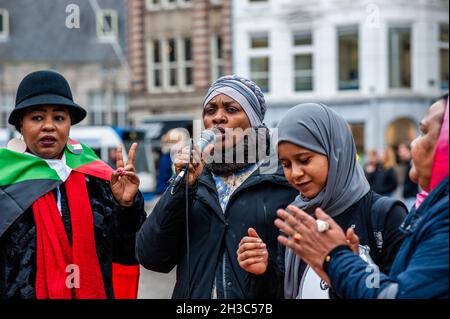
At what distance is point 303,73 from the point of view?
24344mm

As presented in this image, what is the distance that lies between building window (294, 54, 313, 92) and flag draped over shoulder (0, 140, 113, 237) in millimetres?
21314

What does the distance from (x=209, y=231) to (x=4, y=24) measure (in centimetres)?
2694

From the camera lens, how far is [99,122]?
1137 inches

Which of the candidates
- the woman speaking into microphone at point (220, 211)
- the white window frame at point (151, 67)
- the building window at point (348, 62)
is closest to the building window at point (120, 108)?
the white window frame at point (151, 67)

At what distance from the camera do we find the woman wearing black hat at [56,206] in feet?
10.0

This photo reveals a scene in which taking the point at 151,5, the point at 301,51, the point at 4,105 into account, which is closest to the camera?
the point at 301,51

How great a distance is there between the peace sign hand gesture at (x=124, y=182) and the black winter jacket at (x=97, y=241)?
0.17ft

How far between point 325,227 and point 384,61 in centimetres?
2147

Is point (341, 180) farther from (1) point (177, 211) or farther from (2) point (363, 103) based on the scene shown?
(2) point (363, 103)

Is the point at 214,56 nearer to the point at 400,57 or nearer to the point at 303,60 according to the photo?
the point at 303,60

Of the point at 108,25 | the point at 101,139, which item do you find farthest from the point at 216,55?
the point at 101,139

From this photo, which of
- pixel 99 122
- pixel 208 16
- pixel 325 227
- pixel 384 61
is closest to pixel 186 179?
pixel 325 227

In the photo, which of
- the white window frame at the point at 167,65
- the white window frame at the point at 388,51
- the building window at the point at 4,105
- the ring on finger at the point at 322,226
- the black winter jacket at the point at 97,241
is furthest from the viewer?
the building window at the point at 4,105

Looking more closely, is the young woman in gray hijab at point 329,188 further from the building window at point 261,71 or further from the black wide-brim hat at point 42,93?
the building window at point 261,71
